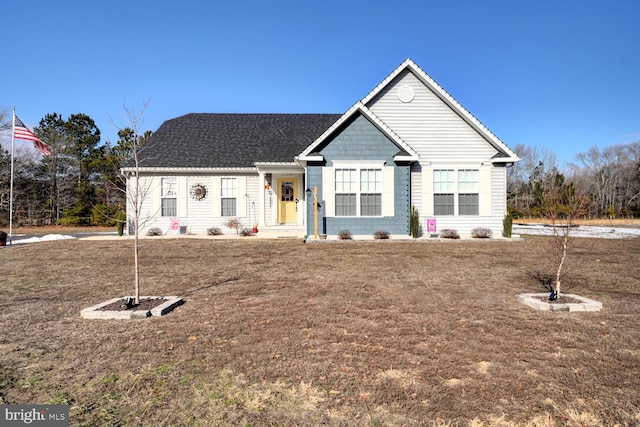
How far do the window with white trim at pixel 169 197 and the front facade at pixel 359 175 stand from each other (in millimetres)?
50

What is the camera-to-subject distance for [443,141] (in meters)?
15.4

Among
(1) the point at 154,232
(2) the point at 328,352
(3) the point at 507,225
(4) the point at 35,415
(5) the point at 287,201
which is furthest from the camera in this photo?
(5) the point at 287,201

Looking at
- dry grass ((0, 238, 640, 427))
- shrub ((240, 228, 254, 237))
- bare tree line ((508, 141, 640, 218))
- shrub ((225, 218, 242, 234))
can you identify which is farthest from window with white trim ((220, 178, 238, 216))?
bare tree line ((508, 141, 640, 218))

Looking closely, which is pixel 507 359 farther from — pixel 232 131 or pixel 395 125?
pixel 232 131

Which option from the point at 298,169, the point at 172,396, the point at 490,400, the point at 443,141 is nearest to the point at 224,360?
the point at 172,396

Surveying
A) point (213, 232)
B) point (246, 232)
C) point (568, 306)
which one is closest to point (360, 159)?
point (246, 232)

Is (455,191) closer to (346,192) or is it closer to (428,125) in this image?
(428,125)

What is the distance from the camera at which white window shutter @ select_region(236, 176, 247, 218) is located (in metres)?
17.3

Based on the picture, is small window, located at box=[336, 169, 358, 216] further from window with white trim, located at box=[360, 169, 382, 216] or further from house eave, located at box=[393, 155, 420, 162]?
house eave, located at box=[393, 155, 420, 162]

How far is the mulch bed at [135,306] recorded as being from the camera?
5.23 meters

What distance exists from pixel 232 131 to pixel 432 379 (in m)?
19.1

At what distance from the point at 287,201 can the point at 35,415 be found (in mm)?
15078

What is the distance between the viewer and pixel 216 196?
56.4ft

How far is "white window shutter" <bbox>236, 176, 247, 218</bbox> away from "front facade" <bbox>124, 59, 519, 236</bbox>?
0.16 feet
